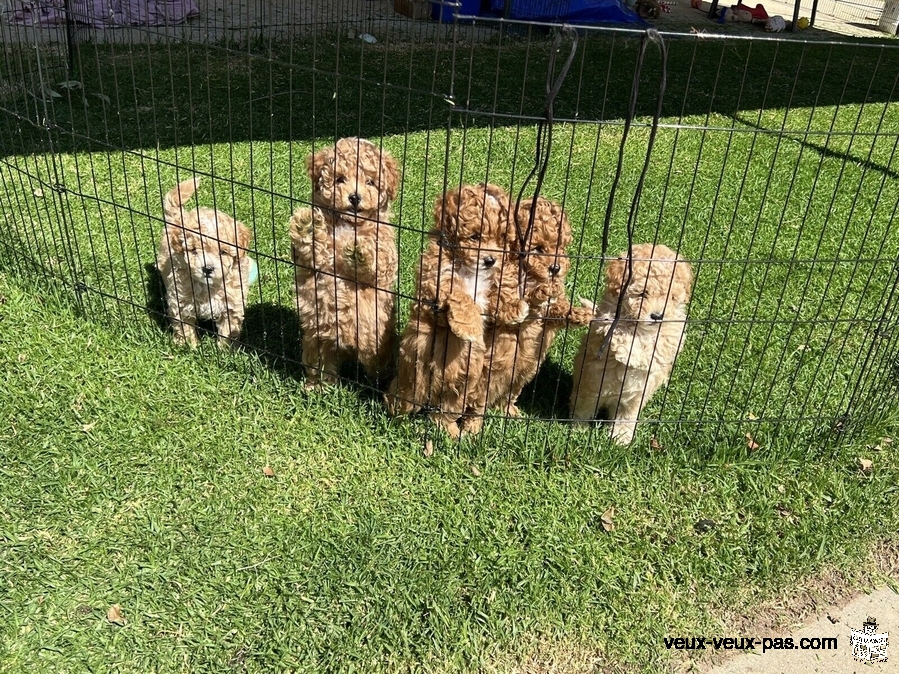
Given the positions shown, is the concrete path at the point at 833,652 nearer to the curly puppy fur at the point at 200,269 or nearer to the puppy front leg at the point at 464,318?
the puppy front leg at the point at 464,318

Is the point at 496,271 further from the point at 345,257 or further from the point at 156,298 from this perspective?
the point at 156,298

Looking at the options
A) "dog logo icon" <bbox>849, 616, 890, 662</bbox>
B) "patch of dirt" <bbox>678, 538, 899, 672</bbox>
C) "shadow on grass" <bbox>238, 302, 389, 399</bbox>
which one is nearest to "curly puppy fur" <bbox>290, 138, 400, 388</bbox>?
"shadow on grass" <bbox>238, 302, 389, 399</bbox>

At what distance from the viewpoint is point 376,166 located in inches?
161

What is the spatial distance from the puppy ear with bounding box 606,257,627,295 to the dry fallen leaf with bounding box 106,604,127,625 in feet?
9.41

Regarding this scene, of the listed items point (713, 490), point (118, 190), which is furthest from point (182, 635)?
point (118, 190)

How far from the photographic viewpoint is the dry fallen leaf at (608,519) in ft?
12.7

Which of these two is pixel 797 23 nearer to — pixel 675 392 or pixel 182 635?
pixel 675 392

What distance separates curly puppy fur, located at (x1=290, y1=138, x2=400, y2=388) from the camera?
406 centimetres

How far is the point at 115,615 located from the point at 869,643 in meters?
3.46

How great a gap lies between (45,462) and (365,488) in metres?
1.69

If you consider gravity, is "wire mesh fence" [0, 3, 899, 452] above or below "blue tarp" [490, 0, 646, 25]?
below

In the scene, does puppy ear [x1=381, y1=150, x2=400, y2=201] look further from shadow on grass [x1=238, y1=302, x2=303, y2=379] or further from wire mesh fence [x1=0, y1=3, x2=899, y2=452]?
shadow on grass [x1=238, y1=302, x2=303, y2=379]

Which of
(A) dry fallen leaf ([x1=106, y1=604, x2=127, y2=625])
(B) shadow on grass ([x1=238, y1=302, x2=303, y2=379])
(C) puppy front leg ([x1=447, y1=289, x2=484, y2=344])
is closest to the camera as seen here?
(A) dry fallen leaf ([x1=106, y1=604, x2=127, y2=625])

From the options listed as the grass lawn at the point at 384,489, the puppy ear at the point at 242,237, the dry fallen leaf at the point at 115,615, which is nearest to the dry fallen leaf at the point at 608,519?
the grass lawn at the point at 384,489
